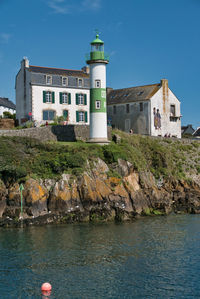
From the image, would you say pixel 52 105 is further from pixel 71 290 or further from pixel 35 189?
pixel 71 290

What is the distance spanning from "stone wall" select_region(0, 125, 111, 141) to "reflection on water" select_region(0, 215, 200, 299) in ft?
45.3

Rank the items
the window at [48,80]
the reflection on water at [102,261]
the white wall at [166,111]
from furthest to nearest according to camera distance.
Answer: the white wall at [166,111] < the window at [48,80] < the reflection on water at [102,261]

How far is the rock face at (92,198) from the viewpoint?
37.8 meters

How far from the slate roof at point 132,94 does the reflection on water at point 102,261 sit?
32.1 m

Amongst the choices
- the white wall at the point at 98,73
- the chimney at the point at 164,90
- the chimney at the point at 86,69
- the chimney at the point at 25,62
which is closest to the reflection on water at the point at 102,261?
the white wall at the point at 98,73

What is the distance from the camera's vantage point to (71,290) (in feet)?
70.5

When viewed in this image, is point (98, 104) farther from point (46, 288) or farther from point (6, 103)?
point (6, 103)

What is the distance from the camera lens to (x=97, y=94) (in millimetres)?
49531

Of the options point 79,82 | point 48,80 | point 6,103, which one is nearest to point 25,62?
point 48,80

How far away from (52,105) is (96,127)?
11033 millimetres

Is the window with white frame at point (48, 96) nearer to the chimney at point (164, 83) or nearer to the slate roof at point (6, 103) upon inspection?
the chimney at point (164, 83)

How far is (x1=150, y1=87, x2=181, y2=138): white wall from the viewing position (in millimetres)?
64188

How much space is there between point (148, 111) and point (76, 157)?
77.8 ft

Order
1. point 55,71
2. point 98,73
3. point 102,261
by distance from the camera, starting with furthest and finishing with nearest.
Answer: point 55,71, point 98,73, point 102,261
